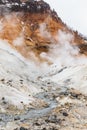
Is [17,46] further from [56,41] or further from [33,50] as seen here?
[56,41]

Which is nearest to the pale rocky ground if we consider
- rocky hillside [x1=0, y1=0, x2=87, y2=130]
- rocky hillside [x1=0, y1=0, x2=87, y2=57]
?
rocky hillside [x1=0, y1=0, x2=87, y2=130]

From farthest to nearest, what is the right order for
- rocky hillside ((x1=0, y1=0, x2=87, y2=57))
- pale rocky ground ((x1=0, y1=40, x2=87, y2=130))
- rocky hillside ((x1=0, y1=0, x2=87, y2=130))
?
rocky hillside ((x1=0, y1=0, x2=87, y2=57)) → rocky hillside ((x1=0, y1=0, x2=87, y2=130)) → pale rocky ground ((x1=0, y1=40, x2=87, y2=130))

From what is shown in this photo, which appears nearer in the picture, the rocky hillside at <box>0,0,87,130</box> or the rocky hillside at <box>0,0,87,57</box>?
the rocky hillside at <box>0,0,87,130</box>

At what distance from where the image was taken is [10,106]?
159 feet

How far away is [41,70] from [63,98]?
45.6 metres

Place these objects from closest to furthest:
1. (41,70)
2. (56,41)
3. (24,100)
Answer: (24,100) < (41,70) < (56,41)

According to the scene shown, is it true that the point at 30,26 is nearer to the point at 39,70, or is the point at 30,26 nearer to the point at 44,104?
the point at 39,70

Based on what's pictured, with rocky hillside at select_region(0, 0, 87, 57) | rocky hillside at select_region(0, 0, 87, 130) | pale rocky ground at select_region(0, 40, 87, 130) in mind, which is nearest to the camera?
pale rocky ground at select_region(0, 40, 87, 130)

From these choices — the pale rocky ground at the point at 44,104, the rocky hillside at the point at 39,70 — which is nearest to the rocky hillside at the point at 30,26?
the rocky hillside at the point at 39,70

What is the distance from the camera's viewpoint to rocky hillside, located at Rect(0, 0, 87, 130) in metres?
43.7

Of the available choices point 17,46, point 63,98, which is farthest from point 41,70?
point 63,98

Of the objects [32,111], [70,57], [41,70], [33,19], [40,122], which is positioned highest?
[33,19]

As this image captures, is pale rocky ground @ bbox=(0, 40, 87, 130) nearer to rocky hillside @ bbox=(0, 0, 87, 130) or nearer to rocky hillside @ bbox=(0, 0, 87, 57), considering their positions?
rocky hillside @ bbox=(0, 0, 87, 130)

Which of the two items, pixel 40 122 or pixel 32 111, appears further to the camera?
pixel 32 111
